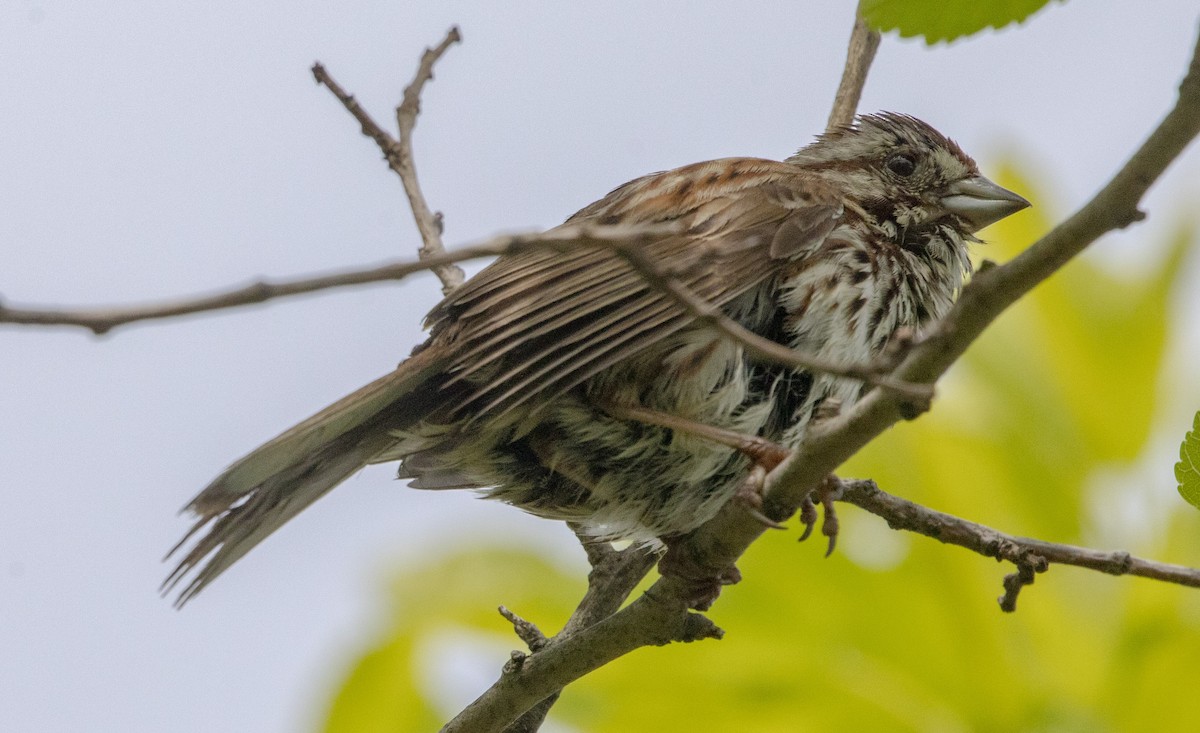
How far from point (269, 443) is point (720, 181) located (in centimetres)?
147

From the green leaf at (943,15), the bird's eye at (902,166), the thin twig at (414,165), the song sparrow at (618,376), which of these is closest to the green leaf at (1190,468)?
the green leaf at (943,15)

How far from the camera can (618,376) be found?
3.49 meters

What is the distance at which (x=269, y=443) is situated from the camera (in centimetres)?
326

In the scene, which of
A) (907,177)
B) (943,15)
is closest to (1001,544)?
(943,15)

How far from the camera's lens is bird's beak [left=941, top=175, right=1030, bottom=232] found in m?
4.12

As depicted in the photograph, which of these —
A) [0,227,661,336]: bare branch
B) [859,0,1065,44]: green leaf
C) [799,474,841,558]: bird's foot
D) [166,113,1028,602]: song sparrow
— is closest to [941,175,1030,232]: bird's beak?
[166,113,1028,602]: song sparrow

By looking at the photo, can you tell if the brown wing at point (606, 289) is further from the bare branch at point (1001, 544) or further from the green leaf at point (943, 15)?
the green leaf at point (943, 15)

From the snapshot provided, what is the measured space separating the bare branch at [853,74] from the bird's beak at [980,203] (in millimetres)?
520

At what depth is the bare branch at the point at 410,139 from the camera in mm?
4473

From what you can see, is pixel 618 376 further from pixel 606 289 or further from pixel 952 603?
pixel 952 603

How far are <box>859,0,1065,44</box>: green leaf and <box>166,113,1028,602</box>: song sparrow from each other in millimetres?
1075

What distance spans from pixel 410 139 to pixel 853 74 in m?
1.47

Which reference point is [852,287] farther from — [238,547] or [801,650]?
[801,650]

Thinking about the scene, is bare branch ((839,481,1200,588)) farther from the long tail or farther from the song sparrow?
the long tail
